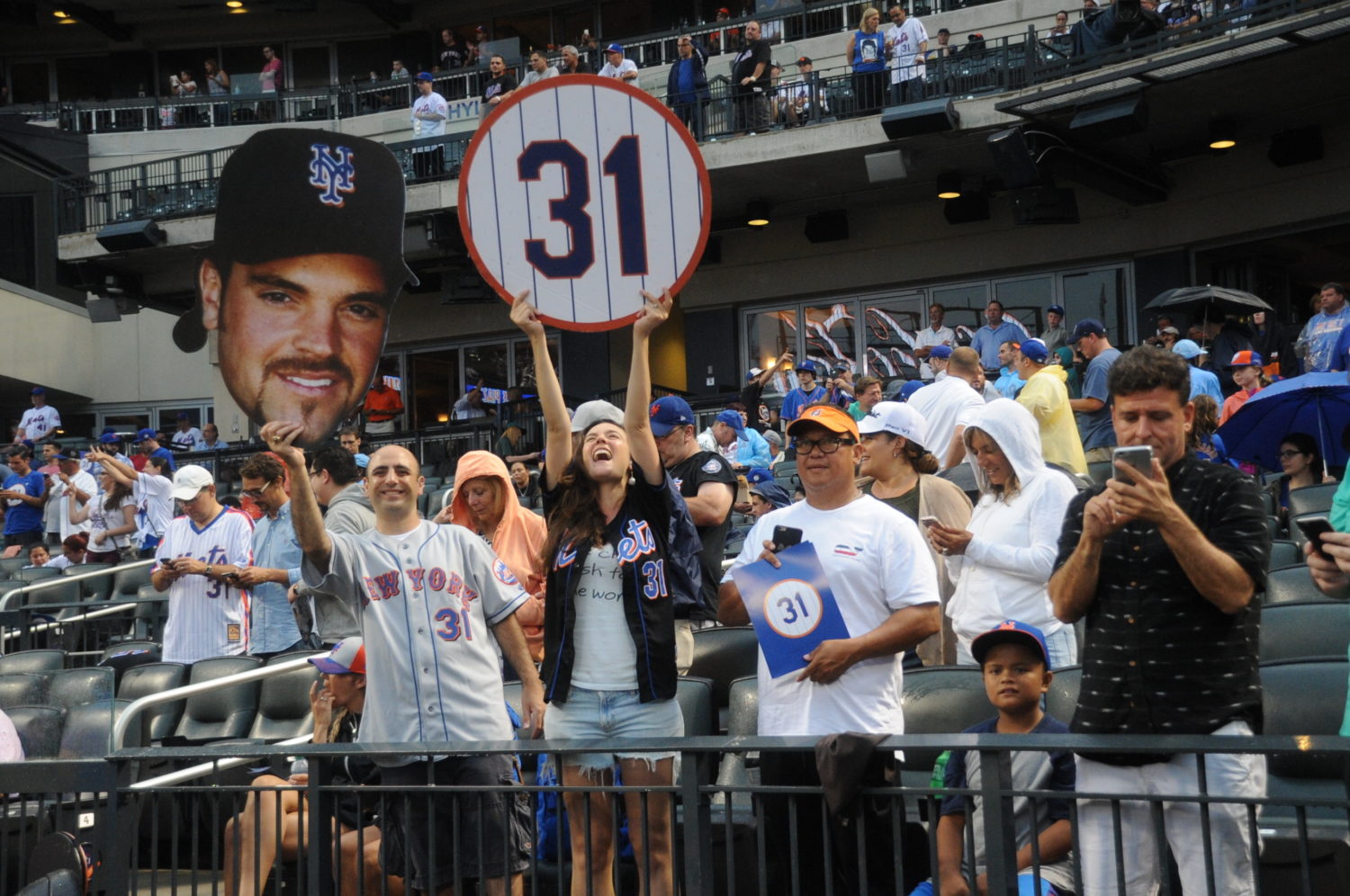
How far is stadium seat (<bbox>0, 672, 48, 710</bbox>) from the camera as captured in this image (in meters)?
7.45

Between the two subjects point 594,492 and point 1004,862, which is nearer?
point 1004,862

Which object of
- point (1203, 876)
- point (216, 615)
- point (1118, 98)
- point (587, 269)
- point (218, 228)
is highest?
point (1118, 98)

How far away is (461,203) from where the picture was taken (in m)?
4.18

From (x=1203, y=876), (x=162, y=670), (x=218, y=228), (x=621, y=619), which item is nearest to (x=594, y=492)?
(x=621, y=619)

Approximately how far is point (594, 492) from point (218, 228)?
24.0ft

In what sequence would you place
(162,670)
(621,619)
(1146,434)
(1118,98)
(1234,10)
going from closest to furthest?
(1146,434)
(621,619)
(162,670)
(1234,10)
(1118,98)

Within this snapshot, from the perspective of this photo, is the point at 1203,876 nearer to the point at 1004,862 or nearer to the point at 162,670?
the point at 1004,862

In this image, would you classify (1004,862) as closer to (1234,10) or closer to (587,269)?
(587,269)

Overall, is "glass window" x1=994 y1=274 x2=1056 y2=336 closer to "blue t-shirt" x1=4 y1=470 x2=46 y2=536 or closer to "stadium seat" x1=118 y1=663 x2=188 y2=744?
"blue t-shirt" x1=4 y1=470 x2=46 y2=536

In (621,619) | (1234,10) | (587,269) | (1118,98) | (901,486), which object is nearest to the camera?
(587,269)

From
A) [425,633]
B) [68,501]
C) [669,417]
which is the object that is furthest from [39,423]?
[425,633]

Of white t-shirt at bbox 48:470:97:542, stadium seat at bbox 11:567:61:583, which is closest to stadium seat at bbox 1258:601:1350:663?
stadium seat at bbox 11:567:61:583

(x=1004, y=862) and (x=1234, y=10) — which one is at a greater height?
(x=1234, y=10)

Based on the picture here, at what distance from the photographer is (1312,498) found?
25.1 feet
